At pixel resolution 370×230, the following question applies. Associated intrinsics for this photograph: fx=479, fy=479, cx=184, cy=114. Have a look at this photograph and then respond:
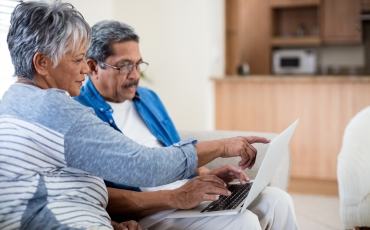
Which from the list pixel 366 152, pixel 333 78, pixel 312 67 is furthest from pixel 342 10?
pixel 366 152

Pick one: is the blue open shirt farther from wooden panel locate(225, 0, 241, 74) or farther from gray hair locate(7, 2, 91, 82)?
wooden panel locate(225, 0, 241, 74)

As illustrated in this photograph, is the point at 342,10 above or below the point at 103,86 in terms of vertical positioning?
above

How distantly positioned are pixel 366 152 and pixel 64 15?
1568 mm

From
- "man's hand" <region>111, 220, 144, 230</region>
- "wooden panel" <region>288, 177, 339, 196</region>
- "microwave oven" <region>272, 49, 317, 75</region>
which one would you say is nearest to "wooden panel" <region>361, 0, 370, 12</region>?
"microwave oven" <region>272, 49, 317, 75</region>

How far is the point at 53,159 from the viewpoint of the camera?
125cm

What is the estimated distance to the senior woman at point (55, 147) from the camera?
1.23m

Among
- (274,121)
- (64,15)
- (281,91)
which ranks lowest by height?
(274,121)

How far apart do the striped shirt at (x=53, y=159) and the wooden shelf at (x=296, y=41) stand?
5363mm

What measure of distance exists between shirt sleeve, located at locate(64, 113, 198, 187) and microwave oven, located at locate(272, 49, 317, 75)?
206 inches

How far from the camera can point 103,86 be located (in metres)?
1.96

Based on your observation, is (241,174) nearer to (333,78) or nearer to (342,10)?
(333,78)

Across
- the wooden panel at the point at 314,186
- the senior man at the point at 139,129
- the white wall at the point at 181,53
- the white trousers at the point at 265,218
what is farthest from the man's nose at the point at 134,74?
the wooden panel at the point at 314,186

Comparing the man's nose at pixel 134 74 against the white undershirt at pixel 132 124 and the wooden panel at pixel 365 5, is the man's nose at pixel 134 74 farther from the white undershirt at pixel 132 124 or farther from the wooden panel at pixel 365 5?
the wooden panel at pixel 365 5

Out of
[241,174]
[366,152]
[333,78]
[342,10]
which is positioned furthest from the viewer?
[342,10]
